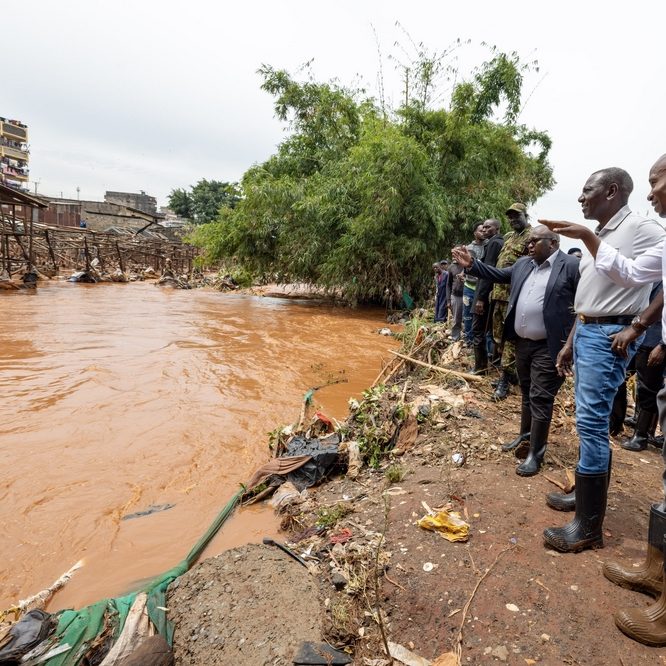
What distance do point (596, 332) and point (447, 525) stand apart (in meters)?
1.32

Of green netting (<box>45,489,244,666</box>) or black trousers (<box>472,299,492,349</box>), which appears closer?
green netting (<box>45,489,244,666</box>)

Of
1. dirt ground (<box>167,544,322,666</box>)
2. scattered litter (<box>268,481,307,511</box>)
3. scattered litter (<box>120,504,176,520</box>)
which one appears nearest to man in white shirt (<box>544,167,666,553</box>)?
dirt ground (<box>167,544,322,666</box>)

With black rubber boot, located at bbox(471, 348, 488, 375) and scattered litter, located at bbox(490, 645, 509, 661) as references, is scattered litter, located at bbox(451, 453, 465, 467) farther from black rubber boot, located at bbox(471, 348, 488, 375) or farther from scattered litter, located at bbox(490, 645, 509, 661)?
black rubber boot, located at bbox(471, 348, 488, 375)

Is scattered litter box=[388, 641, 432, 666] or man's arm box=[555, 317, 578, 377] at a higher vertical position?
man's arm box=[555, 317, 578, 377]

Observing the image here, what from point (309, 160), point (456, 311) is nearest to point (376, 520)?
point (456, 311)

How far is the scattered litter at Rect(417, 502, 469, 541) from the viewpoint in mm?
2346

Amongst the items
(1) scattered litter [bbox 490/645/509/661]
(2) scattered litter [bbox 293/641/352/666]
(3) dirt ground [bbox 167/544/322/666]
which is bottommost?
(3) dirt ground [bbox 167/544/322/666]

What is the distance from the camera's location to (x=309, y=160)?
16156mm

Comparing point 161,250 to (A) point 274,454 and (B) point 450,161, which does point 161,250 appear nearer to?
(B) point 450,161

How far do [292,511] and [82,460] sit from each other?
2261mm

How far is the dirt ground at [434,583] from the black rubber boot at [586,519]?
2.5 inches

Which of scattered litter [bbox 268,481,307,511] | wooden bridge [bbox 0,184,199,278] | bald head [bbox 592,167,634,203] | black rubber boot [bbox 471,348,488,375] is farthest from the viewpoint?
wooden bridge [bbox 0,184,199,278]

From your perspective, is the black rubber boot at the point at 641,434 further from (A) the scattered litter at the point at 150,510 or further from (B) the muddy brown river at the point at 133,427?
(A) the scattered litter at the point at 150,510

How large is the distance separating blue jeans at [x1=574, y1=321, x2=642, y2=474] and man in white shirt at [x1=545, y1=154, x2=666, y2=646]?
3.9 inches
